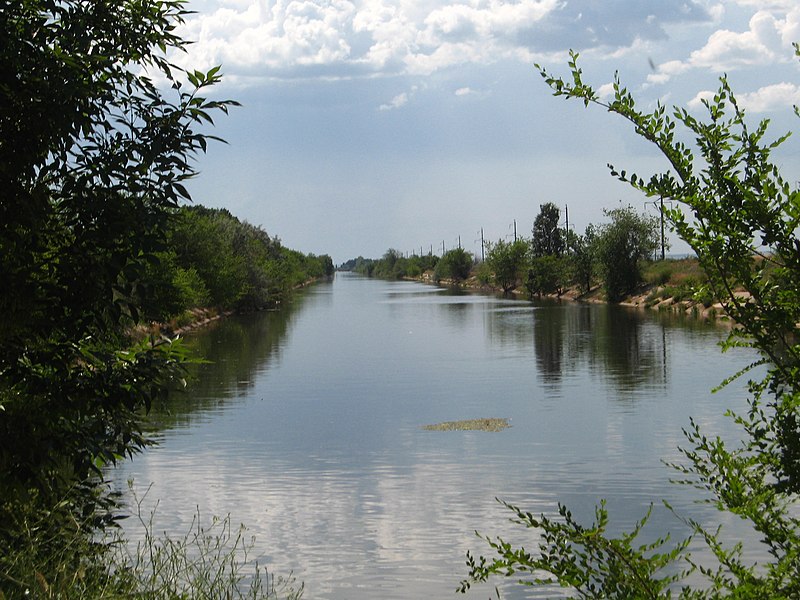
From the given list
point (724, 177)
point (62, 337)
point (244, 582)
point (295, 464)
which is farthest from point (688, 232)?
point (295, 464)

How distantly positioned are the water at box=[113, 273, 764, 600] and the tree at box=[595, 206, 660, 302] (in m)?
32.3

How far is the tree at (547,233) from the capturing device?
105 metres

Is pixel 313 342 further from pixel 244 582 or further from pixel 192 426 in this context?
pixel 244 582

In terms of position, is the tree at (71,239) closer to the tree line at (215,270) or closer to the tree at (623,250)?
the tree line at (215,270)

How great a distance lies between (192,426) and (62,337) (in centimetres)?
1570

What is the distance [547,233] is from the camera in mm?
108125

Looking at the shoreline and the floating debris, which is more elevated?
the shoreline

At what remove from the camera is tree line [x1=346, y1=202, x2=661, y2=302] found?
71.6 metres

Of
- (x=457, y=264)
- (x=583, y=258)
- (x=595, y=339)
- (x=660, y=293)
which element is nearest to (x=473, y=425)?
(x=595, y=339)

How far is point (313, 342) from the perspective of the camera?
42562 mm

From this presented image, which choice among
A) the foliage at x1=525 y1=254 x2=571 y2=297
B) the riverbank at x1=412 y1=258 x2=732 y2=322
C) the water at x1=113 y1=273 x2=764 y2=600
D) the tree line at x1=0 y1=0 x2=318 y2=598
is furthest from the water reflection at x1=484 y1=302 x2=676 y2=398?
the foliage at x1=525 y1=254 x2=571 y2=297

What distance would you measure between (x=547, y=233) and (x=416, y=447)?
91381 millimetres

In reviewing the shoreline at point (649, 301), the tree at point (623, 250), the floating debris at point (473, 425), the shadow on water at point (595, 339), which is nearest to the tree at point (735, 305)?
the floating debris at point (473, 425)

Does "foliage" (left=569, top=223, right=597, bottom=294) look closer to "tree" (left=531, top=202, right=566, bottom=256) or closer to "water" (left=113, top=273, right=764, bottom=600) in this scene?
"tree" (left=531, top=202, right=566, bottom=256)
